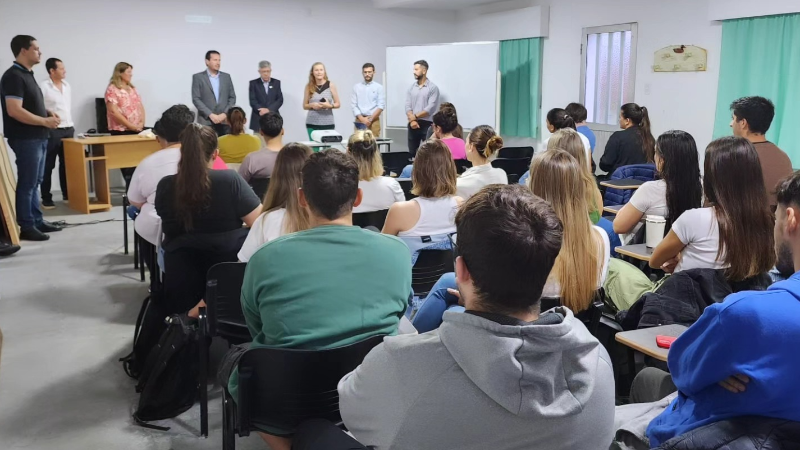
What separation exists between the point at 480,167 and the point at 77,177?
485cm

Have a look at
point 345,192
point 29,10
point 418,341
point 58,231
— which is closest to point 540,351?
point 418,341

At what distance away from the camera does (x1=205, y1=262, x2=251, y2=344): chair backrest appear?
2553mm

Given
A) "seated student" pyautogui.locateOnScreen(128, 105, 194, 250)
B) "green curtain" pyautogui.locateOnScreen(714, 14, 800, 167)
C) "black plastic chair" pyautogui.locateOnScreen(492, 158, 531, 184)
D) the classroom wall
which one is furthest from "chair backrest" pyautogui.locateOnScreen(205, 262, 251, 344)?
the classroom wall

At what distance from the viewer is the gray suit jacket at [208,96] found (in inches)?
335

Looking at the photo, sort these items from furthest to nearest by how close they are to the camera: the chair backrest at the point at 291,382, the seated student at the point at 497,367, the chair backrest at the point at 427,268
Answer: the chair backrest at the point at 427,268, the chair backrest at the point at 291,382, the seated student at the point at 497,367

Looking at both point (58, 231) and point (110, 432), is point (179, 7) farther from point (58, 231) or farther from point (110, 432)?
point (110, 432)

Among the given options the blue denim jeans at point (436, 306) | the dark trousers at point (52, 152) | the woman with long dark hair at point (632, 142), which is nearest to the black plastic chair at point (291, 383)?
the blue denim jeans at point (436, 306)

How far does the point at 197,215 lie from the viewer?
3191 mm

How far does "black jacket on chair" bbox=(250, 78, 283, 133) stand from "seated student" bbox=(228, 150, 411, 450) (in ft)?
24.9

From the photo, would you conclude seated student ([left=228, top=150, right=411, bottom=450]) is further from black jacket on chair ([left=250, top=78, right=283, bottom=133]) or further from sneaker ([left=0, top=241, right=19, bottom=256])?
black jacket on chair ([left=250, top=78, right=283, bottom=133])

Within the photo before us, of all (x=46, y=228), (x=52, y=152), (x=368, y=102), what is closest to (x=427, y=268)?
(x=46, y=228)

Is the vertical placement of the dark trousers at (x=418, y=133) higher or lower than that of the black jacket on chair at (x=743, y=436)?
higher

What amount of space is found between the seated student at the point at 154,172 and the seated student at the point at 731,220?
2.58 m

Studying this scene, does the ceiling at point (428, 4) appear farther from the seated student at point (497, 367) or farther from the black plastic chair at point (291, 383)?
the seated student at point (497, 367)
